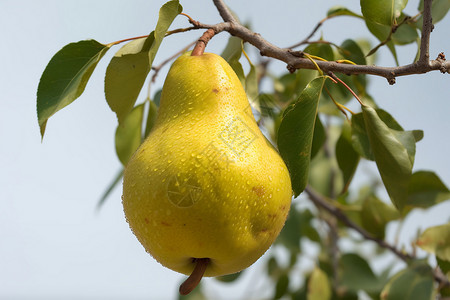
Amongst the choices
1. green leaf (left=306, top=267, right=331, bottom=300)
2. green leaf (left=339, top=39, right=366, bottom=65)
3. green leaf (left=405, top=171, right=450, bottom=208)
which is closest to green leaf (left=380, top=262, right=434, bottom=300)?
green leaf (left=405, top=171, right=450, bottom=208)

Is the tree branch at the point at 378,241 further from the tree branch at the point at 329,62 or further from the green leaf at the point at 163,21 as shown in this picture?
the green leaf at the point at 163,21

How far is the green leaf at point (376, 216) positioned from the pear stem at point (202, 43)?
2.92 feet

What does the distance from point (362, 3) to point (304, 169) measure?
0.38 m

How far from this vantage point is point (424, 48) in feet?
2.63

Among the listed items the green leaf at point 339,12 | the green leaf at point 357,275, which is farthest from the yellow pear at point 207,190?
the green leaf at point 357,275

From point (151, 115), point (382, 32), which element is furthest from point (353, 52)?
point (151, 115)

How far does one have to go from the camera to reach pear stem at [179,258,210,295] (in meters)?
0.74

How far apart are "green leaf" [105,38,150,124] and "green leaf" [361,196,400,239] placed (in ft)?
3.09

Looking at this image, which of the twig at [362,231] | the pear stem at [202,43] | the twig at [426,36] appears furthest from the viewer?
the twig at [362,231]

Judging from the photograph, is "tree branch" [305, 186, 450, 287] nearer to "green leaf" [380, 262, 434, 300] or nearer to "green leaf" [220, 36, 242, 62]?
"green leaf" [380, 262, 434, 300]

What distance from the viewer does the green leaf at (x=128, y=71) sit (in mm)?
887

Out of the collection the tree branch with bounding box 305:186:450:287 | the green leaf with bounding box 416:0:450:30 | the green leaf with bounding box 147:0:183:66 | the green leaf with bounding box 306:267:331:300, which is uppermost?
the green leaf with bounding box 147:0:183:66

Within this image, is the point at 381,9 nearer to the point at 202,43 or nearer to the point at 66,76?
the point at 202,43

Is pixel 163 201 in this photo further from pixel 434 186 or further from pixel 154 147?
pixel 434 186
